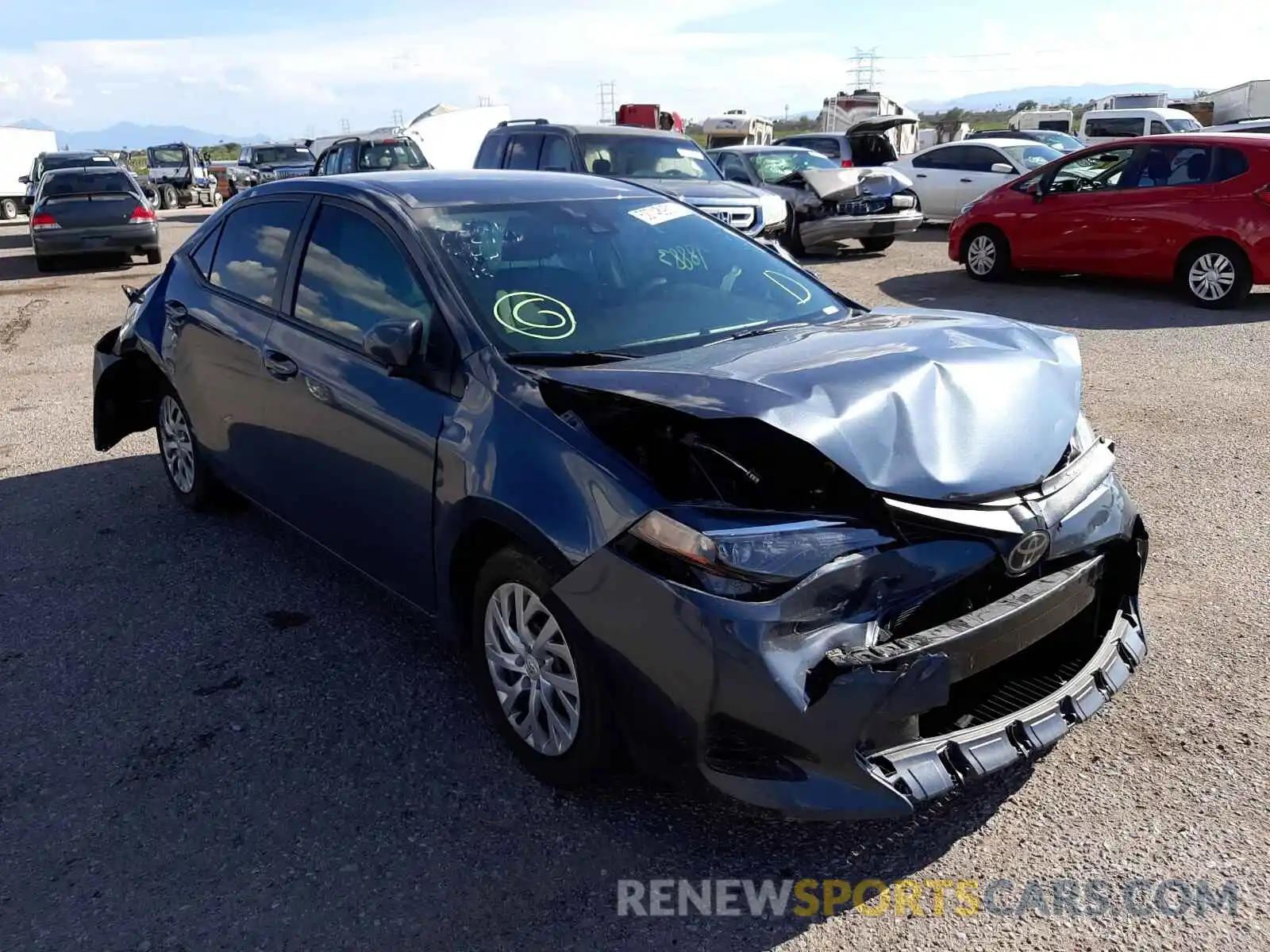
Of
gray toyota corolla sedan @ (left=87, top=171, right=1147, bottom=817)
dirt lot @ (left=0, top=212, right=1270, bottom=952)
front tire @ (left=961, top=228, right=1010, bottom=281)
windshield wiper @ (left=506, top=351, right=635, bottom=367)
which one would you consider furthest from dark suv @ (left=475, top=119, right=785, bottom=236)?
windshield wiper @ (left=506, top=351, right=635, bottom=367)

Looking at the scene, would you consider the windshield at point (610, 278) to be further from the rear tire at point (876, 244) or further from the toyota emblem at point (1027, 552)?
the rear tire at point (876, 244)

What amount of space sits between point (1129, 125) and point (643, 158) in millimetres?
16906

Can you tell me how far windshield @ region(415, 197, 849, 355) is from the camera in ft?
11.9

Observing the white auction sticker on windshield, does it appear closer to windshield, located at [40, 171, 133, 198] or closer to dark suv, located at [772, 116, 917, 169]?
Result: windshield, located at [40, 171, 133, 198]

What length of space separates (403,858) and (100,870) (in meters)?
0.82

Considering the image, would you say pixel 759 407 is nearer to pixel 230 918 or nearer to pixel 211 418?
pixel 230 918

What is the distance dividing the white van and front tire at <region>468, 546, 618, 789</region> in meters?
23.7

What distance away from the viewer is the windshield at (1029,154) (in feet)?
58.9

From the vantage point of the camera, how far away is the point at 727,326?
3.87 meters

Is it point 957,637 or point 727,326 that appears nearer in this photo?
point 957,637

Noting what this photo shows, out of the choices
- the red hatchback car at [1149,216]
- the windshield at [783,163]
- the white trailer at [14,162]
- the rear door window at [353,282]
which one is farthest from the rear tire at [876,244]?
the white trailer at [14,162]

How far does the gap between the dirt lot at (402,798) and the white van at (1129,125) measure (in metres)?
21.9

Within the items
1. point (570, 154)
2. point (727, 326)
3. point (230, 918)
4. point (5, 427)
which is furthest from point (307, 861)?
point (570, 154)

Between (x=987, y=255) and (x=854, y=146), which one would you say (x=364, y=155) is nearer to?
(x=854, y=146)
